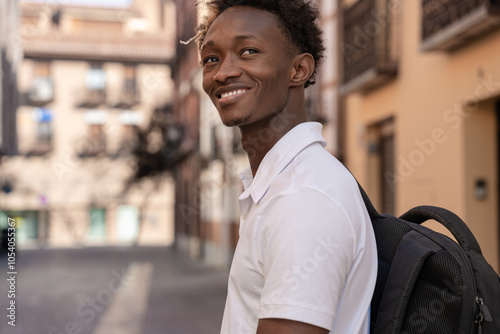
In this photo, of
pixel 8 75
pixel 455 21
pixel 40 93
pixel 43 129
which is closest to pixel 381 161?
pixel 455 21

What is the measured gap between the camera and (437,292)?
50.1 inches

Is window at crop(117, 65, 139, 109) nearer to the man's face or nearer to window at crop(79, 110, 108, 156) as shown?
window at crop(79, 110, 108, 156)

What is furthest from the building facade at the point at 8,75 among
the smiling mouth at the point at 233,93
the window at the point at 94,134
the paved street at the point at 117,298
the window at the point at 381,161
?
the smiling mouth at the point at 233,93

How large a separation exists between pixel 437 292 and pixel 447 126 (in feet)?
22.4

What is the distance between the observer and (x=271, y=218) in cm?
118

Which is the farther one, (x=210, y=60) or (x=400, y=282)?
(x=210, y=60)

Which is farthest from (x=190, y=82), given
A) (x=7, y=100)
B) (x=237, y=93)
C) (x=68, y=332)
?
(x=237, y=93)

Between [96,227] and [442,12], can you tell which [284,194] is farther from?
[96,227]

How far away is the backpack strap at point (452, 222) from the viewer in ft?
4.50

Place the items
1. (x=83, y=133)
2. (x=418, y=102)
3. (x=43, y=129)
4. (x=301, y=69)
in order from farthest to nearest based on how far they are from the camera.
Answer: (x=83, y=133)
(x=43, y=129)
(x=418, y=102)
(x=301, y=69)

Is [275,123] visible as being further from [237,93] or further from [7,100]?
[7,100]

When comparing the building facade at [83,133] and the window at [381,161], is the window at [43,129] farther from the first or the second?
the window at [381,161]

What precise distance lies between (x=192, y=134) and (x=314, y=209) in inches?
998

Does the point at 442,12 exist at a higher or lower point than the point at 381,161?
higher
